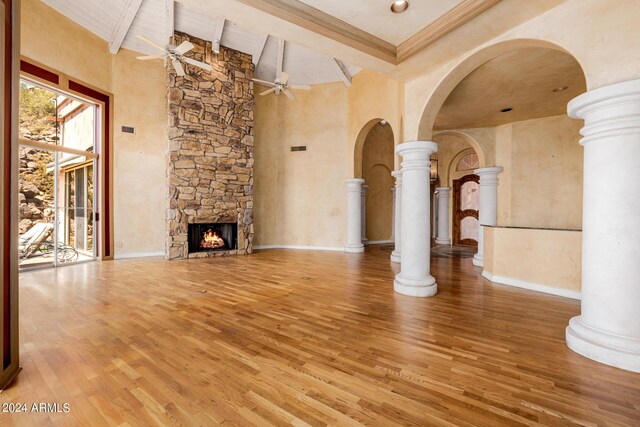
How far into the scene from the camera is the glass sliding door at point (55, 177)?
582 cm

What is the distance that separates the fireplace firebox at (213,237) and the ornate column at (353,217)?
3268mm

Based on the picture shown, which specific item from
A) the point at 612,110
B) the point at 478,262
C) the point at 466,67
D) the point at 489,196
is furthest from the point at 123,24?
the point at 478,262

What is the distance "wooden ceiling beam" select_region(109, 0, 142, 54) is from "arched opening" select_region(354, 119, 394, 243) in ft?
23.2

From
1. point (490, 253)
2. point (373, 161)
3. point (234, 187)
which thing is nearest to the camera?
point (490, 253)

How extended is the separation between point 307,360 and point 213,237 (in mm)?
6269

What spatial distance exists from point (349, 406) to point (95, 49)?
353 inches

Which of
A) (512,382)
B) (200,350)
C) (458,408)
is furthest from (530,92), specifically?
(200,350)

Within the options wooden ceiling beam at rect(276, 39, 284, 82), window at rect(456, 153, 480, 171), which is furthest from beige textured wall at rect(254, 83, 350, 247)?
window at rect(456, 153, 480, 171)

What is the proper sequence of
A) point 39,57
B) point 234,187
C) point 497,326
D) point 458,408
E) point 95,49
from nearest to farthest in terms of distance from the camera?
point 458,408 < point 497,326 < point 39,57 < point 95,49 < point 234,187

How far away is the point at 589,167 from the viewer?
2436mm

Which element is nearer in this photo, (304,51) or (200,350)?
(200,350)

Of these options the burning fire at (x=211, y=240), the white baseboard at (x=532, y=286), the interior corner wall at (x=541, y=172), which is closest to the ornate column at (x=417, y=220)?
the white baseboard at (x=532, y=286)

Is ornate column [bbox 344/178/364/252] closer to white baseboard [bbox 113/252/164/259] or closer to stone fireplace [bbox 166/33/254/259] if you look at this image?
stone fireplace [bbox 166/33/254/259]

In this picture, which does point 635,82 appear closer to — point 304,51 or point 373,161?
point 304,51
